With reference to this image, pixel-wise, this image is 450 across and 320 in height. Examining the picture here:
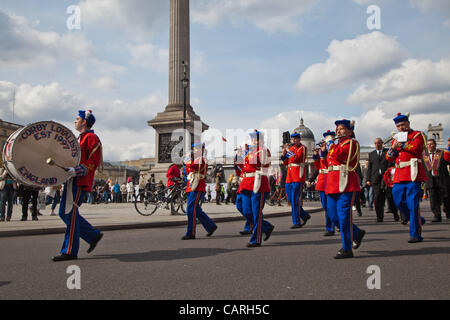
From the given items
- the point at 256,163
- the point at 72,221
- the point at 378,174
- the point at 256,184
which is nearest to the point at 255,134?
the point at 256,163

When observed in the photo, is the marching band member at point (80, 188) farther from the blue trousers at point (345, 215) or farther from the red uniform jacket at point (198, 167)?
the blue trousers at point (345, 215)

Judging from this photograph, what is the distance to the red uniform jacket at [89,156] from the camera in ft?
18.0

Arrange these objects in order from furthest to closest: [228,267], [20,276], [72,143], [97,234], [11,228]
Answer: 1. [11,228]
2. [97,234]
3. [72,143]
4. [228,267]
5. [20,276]

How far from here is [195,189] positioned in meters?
7.72

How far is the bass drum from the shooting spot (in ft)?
16.1

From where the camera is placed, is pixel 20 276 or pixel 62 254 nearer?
pixel 20 276

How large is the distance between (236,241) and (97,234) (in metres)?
2.46

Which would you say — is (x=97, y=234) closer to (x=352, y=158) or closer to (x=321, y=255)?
(x=321, y=255)

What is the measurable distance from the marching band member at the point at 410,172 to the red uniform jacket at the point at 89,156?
4.39 metres

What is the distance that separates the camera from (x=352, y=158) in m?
5.61

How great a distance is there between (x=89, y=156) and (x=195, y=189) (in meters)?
2.59

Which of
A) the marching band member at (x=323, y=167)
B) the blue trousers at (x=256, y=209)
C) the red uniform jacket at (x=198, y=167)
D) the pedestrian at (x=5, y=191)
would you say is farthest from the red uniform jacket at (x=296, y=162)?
the pedestrian at (x=5, y=191)
